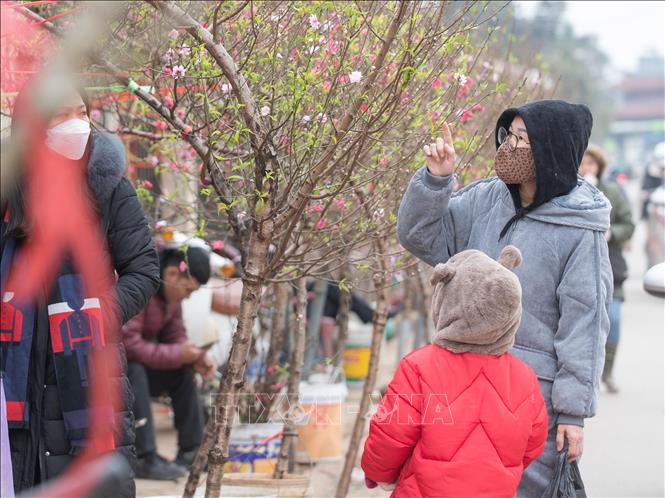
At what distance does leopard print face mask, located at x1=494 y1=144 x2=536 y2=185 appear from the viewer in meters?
3.57

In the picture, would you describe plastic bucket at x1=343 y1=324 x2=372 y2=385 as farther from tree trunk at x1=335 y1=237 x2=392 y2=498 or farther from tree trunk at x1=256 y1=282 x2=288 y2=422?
tree trunk at x1=335 y1=237 x2=392 y2=498

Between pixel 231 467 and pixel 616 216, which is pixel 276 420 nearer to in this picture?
pixel 231 467

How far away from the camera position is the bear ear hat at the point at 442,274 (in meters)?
3.21

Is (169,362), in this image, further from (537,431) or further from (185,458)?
(537,431)

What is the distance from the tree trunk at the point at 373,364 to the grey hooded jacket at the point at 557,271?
119 centimetres

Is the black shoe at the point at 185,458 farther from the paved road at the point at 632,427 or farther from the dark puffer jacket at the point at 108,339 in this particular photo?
the dark puffer jacket at the point at 108,339

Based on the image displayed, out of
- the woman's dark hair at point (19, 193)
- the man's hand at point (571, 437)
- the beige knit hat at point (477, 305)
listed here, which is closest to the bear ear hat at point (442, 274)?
the beige knit hat at point (477, 305)

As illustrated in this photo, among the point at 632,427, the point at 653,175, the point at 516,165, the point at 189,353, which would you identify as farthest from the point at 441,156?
the point at 653,175

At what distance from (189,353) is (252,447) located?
3.32 ft

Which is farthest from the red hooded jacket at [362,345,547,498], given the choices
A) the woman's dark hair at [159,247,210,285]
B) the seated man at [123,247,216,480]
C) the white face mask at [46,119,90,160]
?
the woman's dark hair at [159,247,210,285]

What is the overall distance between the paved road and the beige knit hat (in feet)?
9.21

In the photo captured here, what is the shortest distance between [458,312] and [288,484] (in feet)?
6.51

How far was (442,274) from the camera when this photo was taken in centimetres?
322

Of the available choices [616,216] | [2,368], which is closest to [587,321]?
[2,368]
